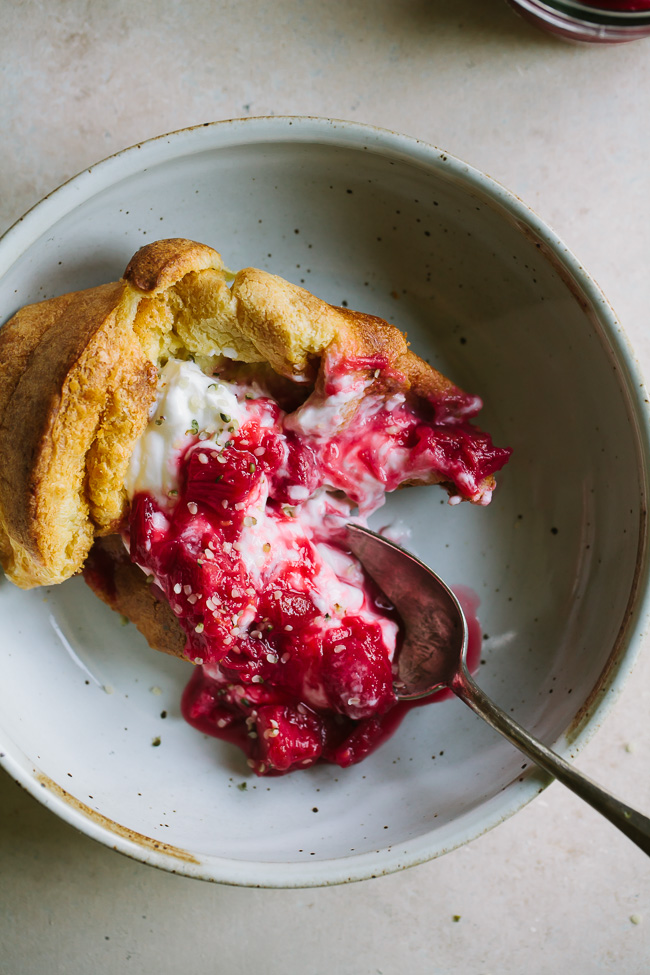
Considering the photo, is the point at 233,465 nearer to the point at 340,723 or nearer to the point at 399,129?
the point at 340,723

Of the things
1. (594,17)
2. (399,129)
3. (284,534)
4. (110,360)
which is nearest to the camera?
(110,360)

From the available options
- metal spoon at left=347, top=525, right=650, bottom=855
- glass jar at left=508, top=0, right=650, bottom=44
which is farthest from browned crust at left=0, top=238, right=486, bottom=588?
glass jar at left=508, top=0, right=650, bottom=44

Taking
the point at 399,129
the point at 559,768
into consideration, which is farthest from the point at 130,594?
the point at 399,129

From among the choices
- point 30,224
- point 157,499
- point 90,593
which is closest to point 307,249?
point 30,224

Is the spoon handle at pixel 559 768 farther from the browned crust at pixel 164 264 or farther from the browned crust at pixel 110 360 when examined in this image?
the browned crust at pixel 164 264

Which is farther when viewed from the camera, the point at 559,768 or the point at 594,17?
the point at 594,17

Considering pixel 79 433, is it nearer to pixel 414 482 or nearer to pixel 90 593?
pixel 90 593
